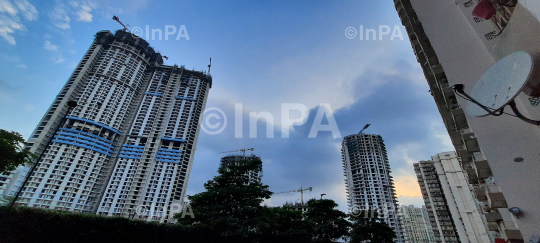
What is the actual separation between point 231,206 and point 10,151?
589 inches

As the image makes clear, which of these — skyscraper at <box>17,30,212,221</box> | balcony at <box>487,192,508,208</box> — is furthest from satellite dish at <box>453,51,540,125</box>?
skyscraper at <box>17,30,212,221</box>

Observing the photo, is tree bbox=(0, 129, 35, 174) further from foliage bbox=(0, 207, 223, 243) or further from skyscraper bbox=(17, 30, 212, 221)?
skyscraper bbox=(17, 30, 212, 221)

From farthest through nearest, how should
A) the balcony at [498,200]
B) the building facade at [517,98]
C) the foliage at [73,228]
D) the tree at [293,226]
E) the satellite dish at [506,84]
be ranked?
the tree at [293,226] → the foliage at [73,228] → the balcony at [498,200] → the building facade at [517,98] → the satellite dish at [506,84]

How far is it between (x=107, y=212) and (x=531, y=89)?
9826cm

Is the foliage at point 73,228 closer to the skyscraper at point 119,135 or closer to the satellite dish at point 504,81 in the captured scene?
the satellite dish at point 504,81

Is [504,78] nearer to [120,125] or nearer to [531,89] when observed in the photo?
[531,89]

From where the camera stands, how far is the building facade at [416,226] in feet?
379

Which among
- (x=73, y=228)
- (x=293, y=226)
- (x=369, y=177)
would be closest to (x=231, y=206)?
(x=73, y=228)

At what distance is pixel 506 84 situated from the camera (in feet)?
13.2

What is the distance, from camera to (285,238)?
77.6 feet

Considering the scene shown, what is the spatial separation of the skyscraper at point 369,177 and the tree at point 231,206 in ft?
249

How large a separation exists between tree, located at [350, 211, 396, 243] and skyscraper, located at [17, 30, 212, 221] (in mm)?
72799

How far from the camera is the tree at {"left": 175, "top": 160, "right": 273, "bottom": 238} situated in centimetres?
1736

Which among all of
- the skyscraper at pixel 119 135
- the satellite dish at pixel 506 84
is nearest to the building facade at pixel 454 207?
the satellite dish at pixel 506 84
